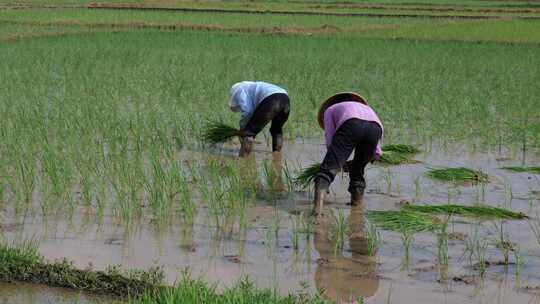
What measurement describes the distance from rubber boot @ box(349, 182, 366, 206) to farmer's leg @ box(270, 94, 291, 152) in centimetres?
141

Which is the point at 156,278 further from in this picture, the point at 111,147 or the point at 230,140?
the point at 230,140

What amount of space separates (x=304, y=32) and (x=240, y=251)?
14197mm

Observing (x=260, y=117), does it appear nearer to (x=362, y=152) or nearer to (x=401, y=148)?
(x=401, y=148)

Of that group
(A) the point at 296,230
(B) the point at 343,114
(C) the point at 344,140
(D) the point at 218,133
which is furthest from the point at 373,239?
(D) the point at 218,133

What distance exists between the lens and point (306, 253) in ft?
13.9

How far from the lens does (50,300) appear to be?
3426 mm

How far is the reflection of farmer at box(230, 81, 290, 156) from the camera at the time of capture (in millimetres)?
6469

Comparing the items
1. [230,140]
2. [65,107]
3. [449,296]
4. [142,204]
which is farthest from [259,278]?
[65,107]

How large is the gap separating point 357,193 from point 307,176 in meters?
0.38

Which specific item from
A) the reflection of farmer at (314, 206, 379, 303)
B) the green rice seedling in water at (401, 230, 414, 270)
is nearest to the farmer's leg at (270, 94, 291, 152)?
the reflection of farmer at (314, 206, 379, 303)

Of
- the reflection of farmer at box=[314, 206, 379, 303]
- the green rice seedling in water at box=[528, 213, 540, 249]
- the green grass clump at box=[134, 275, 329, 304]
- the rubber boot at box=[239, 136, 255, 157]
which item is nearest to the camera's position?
the green grass clump at box=[134, 275, 329, 304]

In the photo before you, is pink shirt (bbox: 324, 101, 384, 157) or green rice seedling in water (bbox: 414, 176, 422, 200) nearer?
pink shirt (bbox: 324, 101, 384, 157)

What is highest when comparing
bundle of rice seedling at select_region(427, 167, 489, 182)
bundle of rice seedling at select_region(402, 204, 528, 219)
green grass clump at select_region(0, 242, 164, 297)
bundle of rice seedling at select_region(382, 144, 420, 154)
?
bundle of rice seedling at select_region(382, 144, 420, 154)

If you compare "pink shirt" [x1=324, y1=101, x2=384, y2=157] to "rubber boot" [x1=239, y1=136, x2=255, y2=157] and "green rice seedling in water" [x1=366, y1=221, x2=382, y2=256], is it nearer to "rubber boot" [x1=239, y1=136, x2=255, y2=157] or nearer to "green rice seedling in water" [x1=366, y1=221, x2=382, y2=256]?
"green rice seedling in water" [x1=366, y1=221, x2=382, y2=256]
